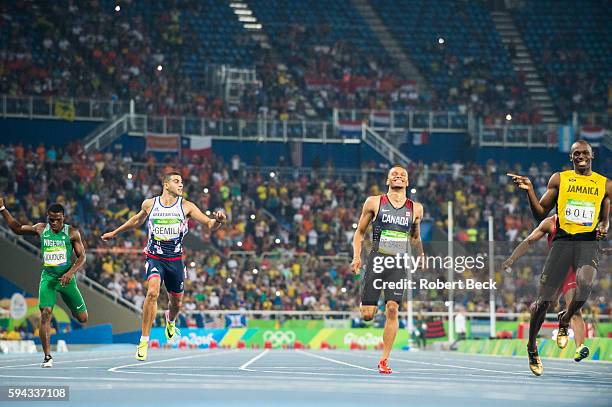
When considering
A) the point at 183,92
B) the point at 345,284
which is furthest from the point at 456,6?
the point at 345,284

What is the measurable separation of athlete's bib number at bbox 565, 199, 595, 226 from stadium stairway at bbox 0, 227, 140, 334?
2936cm

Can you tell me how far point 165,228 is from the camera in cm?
1686

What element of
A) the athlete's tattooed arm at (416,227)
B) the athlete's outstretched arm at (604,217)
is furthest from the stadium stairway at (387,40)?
the athlete's outstretched arm at (604,217)

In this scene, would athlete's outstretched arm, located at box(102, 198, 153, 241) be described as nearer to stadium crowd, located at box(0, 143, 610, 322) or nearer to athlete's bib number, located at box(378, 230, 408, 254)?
athlete's bib number, located at box(378, 230, 408, 254)

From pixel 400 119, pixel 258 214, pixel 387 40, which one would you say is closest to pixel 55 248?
pixel 258 214

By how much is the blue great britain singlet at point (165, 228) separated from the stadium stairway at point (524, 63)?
43.3 meters

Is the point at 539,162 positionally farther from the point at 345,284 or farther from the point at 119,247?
the point at 119,247

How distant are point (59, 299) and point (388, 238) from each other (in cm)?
2863

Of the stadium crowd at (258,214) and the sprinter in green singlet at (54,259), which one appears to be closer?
the sprinter in green singlet at (54,259)

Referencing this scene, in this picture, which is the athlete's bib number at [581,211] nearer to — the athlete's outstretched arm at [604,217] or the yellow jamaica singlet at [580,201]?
the yellow jamaica singlet at [580,201]

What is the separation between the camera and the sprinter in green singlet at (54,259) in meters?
16.6

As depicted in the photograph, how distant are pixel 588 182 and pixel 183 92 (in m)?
41.5

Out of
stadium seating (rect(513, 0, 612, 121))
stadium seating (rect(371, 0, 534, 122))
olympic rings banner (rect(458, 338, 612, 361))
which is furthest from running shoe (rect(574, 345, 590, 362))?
stadium seating (rect(513, 0, 612, 121))

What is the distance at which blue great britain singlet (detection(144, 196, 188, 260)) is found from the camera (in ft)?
55.2
